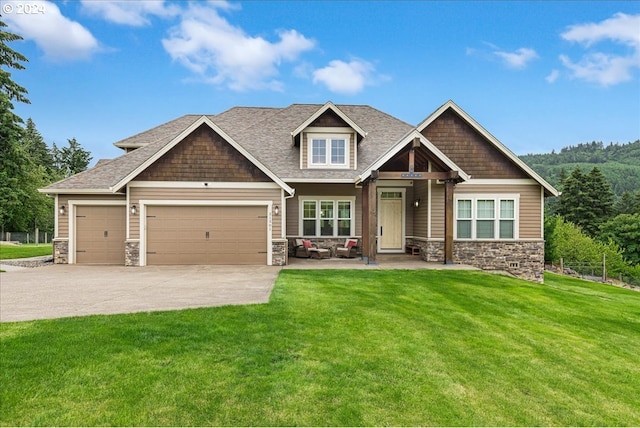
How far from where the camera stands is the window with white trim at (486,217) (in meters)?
14.5

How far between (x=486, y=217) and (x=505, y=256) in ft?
5.68

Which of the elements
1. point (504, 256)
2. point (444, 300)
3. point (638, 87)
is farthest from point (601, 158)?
point (444, 300)

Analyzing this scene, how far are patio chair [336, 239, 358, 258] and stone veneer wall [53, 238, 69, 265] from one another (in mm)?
10417

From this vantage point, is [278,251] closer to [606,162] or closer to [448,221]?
[448,221]

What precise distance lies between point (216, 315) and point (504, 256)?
489 inches

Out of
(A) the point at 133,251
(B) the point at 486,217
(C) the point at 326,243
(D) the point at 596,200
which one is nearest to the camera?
(A) the point at 133,251

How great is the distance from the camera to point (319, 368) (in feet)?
14.0

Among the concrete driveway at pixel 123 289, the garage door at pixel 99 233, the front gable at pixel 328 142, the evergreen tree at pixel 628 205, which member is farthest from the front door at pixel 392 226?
the evergreen tree at pixel 628 205

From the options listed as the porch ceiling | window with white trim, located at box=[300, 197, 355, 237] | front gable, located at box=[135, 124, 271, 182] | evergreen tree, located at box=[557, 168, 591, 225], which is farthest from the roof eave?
evergreen tree, located at box=[557, 168, 591, 225]

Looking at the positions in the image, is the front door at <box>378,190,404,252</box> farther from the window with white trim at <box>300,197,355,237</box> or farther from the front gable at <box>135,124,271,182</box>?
the front gable at <box>135,124,271,182</box>

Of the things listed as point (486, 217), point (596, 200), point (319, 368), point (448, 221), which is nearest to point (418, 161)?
point (448, 221)

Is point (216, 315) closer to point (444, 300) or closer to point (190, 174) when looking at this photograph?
point (444, 300)

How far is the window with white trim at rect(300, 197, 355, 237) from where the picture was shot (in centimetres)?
1589

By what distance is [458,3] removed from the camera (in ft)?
39.8
